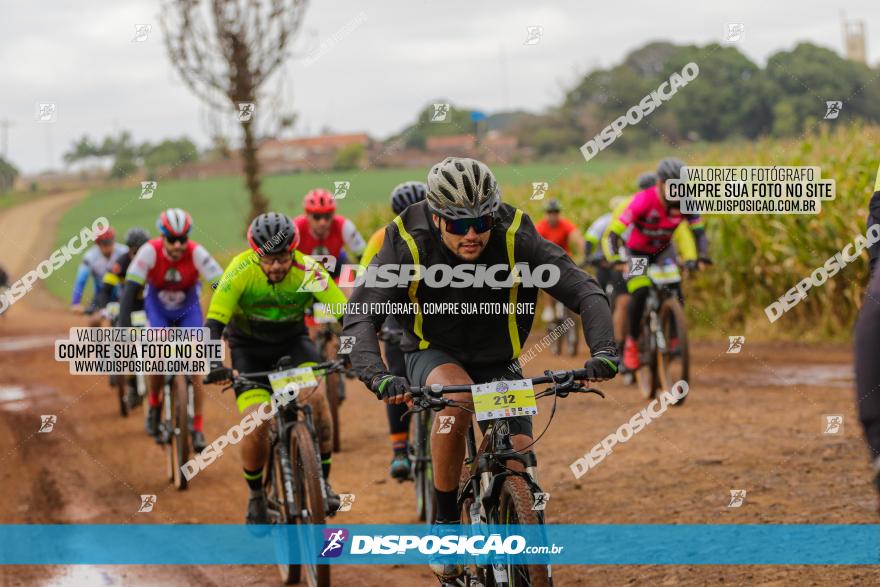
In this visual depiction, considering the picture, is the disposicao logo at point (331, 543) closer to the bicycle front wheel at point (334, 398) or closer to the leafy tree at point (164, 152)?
the bicycle front wheel at point (334, 398)

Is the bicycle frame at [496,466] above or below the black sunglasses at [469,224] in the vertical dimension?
below

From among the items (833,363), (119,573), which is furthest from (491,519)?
(833,363)

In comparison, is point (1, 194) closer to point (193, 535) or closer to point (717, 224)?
point (717, 224)

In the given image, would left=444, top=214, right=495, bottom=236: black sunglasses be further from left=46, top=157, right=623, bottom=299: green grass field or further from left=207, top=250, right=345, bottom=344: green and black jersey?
left=46, top=157, right=623, bottom=299: green grass field

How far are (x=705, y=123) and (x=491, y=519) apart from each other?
29.6 m

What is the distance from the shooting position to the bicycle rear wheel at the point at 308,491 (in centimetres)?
670

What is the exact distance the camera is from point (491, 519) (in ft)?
16.3

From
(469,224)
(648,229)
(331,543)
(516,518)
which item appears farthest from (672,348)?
(516,518)

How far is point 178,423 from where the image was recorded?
10797 millimetres

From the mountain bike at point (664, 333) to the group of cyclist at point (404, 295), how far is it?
17cm

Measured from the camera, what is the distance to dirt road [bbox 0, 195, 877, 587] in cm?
757

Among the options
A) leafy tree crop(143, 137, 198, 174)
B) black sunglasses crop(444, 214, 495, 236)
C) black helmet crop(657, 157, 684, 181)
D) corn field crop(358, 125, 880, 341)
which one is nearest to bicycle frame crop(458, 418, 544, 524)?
black sunglasses crop(444, 214, 495, 236)

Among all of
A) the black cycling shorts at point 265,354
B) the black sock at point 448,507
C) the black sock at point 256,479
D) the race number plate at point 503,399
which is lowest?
the black sock at point 256,479

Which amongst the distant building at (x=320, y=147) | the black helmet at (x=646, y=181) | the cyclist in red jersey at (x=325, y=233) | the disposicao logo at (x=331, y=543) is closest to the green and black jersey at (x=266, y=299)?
the disposicao logo at (x=331, y=543)
